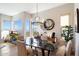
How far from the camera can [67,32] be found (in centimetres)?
218

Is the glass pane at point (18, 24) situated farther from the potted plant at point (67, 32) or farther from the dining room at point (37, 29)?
the potted plant at point (67, 32)

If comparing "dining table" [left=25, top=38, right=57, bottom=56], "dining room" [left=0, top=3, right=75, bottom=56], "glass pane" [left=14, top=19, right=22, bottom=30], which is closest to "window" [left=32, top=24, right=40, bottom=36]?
"dining room" [left=0, top=3, right=75, bottom=56]

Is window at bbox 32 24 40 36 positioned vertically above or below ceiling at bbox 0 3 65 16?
below

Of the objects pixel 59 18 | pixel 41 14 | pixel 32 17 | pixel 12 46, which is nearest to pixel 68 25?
pixel 59 18

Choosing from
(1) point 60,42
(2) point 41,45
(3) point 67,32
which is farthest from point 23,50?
(3) point 67,32

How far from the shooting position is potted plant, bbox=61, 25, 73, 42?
2156 millimetres

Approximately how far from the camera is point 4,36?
218 centimetres

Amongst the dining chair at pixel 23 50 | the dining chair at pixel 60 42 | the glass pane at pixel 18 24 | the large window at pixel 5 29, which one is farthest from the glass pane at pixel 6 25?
the dining chair at pixel 60 42

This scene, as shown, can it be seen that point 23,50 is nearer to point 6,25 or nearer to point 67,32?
point 6,25

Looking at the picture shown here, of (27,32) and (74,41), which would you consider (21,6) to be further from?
(74,41)

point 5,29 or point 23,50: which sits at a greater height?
point 5,29

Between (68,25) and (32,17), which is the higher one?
(32,17)

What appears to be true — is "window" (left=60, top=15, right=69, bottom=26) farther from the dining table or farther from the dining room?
the dining table

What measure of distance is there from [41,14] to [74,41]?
729 millimetres
